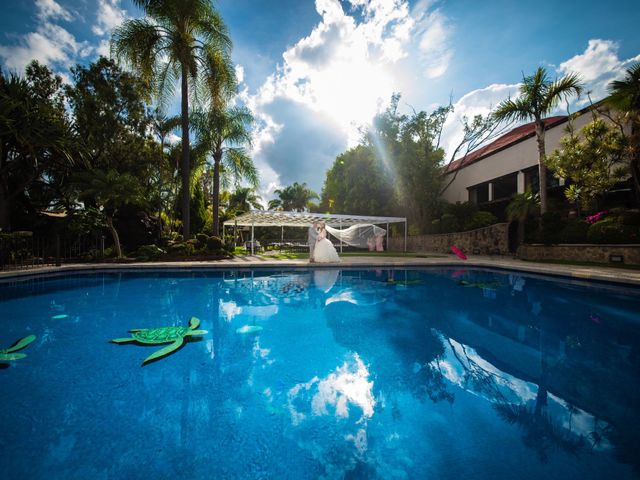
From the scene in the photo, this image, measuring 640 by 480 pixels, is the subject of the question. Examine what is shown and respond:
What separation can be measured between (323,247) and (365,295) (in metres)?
5.26

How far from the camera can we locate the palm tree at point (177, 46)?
11875 mm

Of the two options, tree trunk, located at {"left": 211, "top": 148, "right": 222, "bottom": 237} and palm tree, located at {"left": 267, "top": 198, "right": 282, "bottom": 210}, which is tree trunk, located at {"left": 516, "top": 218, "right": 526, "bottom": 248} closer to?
tree trunk, located at {"left": 211, "top": 148, "right": 222, "bottom": 237}

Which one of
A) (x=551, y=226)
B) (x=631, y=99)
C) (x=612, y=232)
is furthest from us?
(x=551, y=226)

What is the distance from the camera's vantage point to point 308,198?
38250 mm

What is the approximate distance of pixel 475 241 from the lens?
16.3m

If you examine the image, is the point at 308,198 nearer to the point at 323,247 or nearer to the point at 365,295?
the point at 323,247

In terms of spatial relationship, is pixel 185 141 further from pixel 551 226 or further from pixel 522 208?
pixel 551 226

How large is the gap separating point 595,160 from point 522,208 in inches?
133

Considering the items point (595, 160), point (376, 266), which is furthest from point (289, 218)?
point (595, 160)

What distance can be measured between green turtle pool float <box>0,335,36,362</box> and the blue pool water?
11cm

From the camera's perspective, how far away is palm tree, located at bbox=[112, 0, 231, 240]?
1188 centimetres

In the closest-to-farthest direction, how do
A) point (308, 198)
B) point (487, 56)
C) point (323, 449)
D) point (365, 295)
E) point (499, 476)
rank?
point (499, 476) → point (323, 449) → point (365, 295) → point (487, 56) → point (308, 198)

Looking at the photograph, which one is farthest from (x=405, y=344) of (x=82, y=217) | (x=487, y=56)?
(x=82, y=217)

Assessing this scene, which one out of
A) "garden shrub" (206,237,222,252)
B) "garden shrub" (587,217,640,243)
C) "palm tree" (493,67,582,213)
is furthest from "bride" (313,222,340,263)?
"palm tree" (493,67,582,213)
